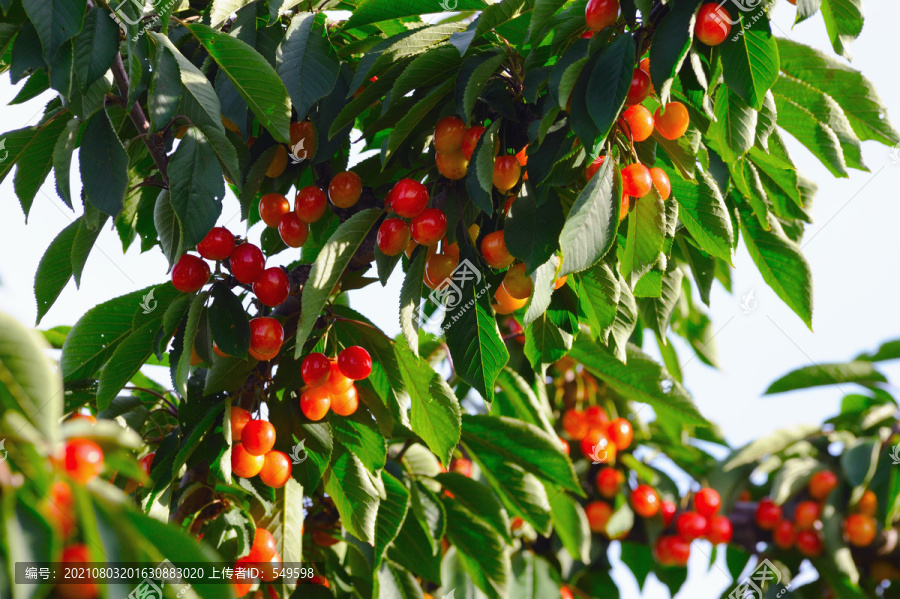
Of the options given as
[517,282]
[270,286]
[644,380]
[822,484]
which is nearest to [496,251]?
[517,282]

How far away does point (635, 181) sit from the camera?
4.53 ft

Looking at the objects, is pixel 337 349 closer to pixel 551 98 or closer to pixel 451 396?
pixel 451 396

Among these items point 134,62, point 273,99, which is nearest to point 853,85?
point 273,99

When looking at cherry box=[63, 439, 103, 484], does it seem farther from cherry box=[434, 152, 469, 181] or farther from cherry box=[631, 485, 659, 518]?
cherry box=[631, 485, 659, 518]

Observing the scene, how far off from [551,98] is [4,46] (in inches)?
41.5

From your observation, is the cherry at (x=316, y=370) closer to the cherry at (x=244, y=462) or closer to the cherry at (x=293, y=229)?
the cherry at (x=244, y=462)

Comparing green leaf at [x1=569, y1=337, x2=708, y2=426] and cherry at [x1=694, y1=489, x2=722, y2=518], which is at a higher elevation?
green leaf at [x1=569, y1=337, x2=708, y2=426]

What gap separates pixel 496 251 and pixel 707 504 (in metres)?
2.52

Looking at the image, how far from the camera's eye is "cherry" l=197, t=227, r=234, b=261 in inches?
64.7

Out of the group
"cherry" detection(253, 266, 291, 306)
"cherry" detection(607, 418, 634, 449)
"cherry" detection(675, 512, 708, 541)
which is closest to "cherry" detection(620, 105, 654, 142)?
"cherry" detection(253, 266, 291, 306)

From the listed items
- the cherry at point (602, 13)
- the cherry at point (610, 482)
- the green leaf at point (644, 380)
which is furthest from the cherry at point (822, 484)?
the cherry at point (602, 13)

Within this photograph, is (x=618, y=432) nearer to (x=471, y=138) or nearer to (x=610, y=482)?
(x=610, y=482)

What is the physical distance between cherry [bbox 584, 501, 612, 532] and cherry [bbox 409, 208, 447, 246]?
7.28 ft

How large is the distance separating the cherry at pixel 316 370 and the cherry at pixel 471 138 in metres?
0.53
